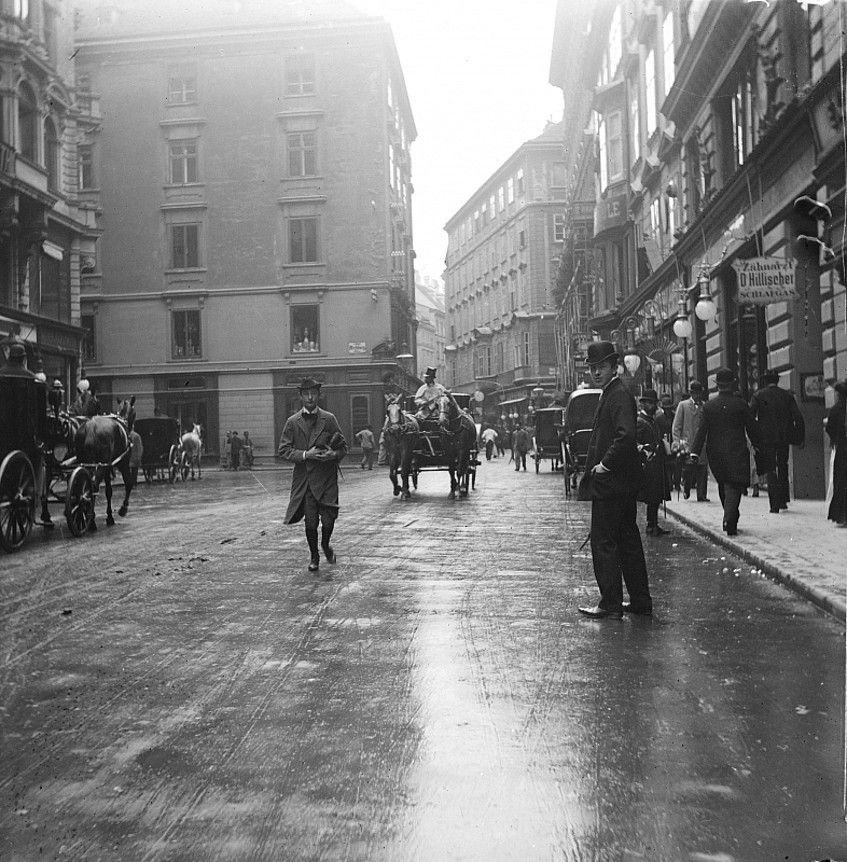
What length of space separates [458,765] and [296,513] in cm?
618

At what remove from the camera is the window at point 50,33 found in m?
32.0

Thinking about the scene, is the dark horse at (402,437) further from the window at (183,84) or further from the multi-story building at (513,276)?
the multi-story building at (513,276)

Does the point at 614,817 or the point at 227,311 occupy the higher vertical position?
the point at 227,311

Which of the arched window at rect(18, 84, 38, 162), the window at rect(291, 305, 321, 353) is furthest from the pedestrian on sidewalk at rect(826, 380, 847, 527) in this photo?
the window at rect(291, 305, 321, 353)

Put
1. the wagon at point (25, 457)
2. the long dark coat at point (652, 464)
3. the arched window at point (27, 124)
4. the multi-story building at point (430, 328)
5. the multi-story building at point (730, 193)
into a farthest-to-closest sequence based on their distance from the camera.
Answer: the multi-story building at point (430, 328) < the arched window at point (27, 124) < the multi-story building at point (730, 193) < the long dark coat at point (652, 464) < the wagon at point (25, 457)

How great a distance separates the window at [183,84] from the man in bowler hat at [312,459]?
135ft

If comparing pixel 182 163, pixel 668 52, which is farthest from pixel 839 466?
pixel 182 163

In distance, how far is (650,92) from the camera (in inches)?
1224

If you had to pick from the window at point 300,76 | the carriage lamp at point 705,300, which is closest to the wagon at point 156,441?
the carriage lamp at point 705,300

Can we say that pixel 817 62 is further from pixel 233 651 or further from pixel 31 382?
pixel 233 651

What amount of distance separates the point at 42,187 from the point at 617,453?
2902 cm

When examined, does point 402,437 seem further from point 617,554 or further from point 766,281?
point 617,554

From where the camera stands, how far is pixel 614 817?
3600mm

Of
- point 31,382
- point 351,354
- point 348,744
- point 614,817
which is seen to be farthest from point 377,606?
point 351,354
